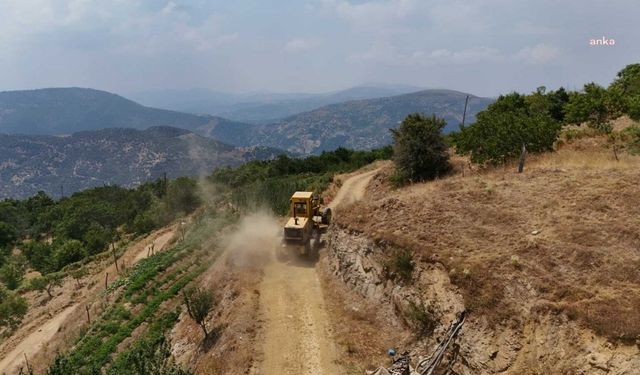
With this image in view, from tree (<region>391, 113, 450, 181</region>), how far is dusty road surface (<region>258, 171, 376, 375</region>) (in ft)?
42.9

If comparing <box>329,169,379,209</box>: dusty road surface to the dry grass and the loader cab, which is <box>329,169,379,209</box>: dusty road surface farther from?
the dry grass

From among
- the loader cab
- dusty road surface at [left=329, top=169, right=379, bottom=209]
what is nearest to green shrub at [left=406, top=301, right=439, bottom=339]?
the loader cab

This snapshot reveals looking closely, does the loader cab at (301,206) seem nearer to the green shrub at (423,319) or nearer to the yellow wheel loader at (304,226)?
the yellow wheel loader at (304,226)

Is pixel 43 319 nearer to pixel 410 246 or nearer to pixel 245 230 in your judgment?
pixel 245 230

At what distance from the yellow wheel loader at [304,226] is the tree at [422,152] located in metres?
8.69

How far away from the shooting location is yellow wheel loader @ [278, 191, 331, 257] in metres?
24.9

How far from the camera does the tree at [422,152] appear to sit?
108 ft

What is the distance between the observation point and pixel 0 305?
4197 cm

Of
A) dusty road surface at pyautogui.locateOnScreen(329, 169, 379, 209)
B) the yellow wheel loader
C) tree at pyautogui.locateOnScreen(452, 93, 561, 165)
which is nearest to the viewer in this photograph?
the yellow wheel loader

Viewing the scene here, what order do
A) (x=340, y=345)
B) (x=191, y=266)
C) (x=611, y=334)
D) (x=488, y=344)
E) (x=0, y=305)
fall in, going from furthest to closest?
(x=0, y=305)
(x=191, y=266)
(x=340, y=345)
(x=488, y=344)
(x=611, y=334)

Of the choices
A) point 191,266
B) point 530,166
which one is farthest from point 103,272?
point 530,166

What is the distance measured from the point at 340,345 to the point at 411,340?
3.12m

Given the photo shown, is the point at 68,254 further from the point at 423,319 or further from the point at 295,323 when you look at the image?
the point at 423,319

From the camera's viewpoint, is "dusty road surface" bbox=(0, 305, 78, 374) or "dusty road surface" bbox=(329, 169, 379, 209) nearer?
"dusty road surface" bbox=(0, 305, 78, 374)
